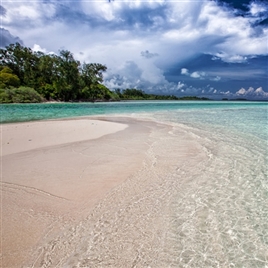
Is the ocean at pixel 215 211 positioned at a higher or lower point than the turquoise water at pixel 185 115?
lower

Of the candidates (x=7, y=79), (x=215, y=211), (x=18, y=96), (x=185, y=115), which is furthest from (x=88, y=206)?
(x=7, y=79)

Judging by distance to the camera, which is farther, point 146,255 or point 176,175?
point 176,175

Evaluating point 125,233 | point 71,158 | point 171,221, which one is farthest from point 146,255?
point 71,158

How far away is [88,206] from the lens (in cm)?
325

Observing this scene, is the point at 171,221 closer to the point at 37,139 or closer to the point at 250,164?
the point at 250,164

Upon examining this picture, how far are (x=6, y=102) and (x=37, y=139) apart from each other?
52.3 meters

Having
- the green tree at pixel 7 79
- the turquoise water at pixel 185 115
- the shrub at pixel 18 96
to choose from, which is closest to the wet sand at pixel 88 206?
the turquoise water at pixel 185 115

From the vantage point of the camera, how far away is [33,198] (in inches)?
137

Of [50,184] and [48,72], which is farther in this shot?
[48,72]

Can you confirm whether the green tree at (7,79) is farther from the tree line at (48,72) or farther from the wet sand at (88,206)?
the wet sand at (88,206)

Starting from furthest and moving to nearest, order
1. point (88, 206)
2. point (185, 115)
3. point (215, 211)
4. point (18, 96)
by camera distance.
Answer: point (18, 96) < point (185, 115) < point (88, 206) < point (215, 211)

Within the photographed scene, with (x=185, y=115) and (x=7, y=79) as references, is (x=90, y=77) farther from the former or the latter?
(x=185, y=115)

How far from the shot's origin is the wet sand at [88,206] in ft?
7.55

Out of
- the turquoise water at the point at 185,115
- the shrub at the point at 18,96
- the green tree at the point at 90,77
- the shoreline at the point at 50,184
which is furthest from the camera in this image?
the green tree at the point at 90,77
